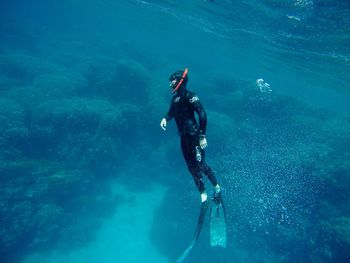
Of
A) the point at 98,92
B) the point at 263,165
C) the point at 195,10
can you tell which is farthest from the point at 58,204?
the point at 195,10

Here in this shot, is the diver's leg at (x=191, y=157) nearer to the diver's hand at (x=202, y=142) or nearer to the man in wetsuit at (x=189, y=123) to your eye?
the man in wetsuit at (x=189, y=123)

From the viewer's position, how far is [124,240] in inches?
637

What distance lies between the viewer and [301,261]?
1328cm

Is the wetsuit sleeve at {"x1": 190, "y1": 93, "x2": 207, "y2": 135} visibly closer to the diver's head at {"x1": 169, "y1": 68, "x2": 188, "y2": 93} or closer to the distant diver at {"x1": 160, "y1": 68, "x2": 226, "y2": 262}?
the distant diver at {"x1": 160, "y1": 68, "x2": 226, "y2": 262}

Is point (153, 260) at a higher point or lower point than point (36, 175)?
lower

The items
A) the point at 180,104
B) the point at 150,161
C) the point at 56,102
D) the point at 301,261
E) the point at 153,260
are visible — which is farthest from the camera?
the point at 150,161

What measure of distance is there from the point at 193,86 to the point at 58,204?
57.0 ft

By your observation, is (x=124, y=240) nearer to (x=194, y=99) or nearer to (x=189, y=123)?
(x=189, y=123)

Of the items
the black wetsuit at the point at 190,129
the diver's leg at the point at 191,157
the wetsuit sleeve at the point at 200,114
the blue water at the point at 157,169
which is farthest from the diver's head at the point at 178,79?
the blue water at the point at 157,169

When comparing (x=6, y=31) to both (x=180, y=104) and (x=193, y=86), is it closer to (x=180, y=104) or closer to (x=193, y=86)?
(x=193, y=86)

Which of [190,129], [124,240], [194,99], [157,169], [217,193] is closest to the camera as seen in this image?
[194,99]

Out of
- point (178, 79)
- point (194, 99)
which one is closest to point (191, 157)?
point (194, 99)

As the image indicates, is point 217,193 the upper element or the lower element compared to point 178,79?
lower

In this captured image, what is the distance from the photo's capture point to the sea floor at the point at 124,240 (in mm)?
14527
